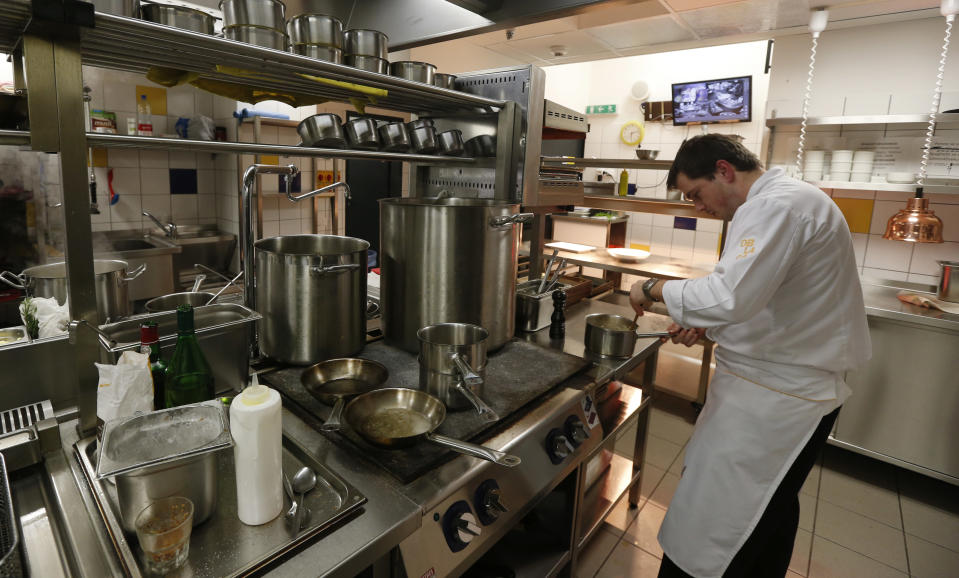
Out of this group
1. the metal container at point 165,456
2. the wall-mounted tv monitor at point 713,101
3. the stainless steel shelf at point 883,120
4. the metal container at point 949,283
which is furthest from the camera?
the wall-mounted tv monitor at point 713,101

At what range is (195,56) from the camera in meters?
1.12

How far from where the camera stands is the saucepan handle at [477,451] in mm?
896

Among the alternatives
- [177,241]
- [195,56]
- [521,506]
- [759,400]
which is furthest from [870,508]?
[177,241]

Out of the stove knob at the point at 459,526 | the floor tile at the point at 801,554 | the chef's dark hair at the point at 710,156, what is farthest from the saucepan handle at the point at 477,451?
the floor tile at the point at 801,554

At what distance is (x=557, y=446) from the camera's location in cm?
126

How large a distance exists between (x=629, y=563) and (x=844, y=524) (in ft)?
3.55

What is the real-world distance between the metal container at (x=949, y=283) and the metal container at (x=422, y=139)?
285 cm

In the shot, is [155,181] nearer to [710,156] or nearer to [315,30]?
[315,30]

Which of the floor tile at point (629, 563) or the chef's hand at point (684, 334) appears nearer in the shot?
the chef's hand at point (684, 334)

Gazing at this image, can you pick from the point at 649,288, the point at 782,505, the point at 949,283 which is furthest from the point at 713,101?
the point at 782,505

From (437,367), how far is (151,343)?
→ 56 centimetres

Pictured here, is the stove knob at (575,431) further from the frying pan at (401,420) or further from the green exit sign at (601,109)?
the green exit sign at (601,109)

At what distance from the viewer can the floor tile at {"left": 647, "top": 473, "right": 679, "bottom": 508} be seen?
236cm

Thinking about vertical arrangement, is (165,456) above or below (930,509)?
above
